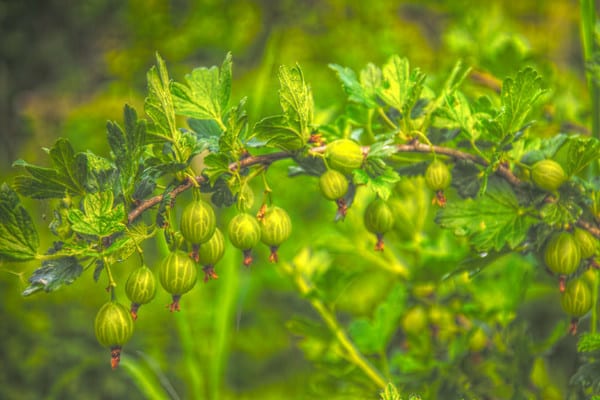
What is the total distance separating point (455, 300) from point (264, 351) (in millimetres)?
835

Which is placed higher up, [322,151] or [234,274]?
[322,151]

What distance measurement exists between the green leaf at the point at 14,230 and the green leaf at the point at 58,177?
0.5 inches

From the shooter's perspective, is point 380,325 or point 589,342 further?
point 380,325

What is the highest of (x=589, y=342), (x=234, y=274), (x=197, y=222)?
(x=197, y=222)

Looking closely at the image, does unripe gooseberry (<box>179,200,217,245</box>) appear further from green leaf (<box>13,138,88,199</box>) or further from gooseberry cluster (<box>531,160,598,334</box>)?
gooseberry cluster (<box>531,160,598,334</box>)

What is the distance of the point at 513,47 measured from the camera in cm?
73

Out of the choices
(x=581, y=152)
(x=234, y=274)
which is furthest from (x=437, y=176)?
(x=234, y=274)

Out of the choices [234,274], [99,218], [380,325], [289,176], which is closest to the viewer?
[99,218]

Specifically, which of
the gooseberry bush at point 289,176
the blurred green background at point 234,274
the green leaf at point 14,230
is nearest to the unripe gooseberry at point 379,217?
the gooseberry bush at point 289,176

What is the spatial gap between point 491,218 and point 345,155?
0.44 feet

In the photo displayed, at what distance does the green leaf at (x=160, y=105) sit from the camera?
0.41 metres

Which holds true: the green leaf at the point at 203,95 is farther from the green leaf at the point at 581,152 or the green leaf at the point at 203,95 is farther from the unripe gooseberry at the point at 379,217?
the green leaf at the point at 581,152

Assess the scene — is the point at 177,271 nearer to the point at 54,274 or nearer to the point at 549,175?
the point at 54,274

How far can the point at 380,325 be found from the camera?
0.71 meters
